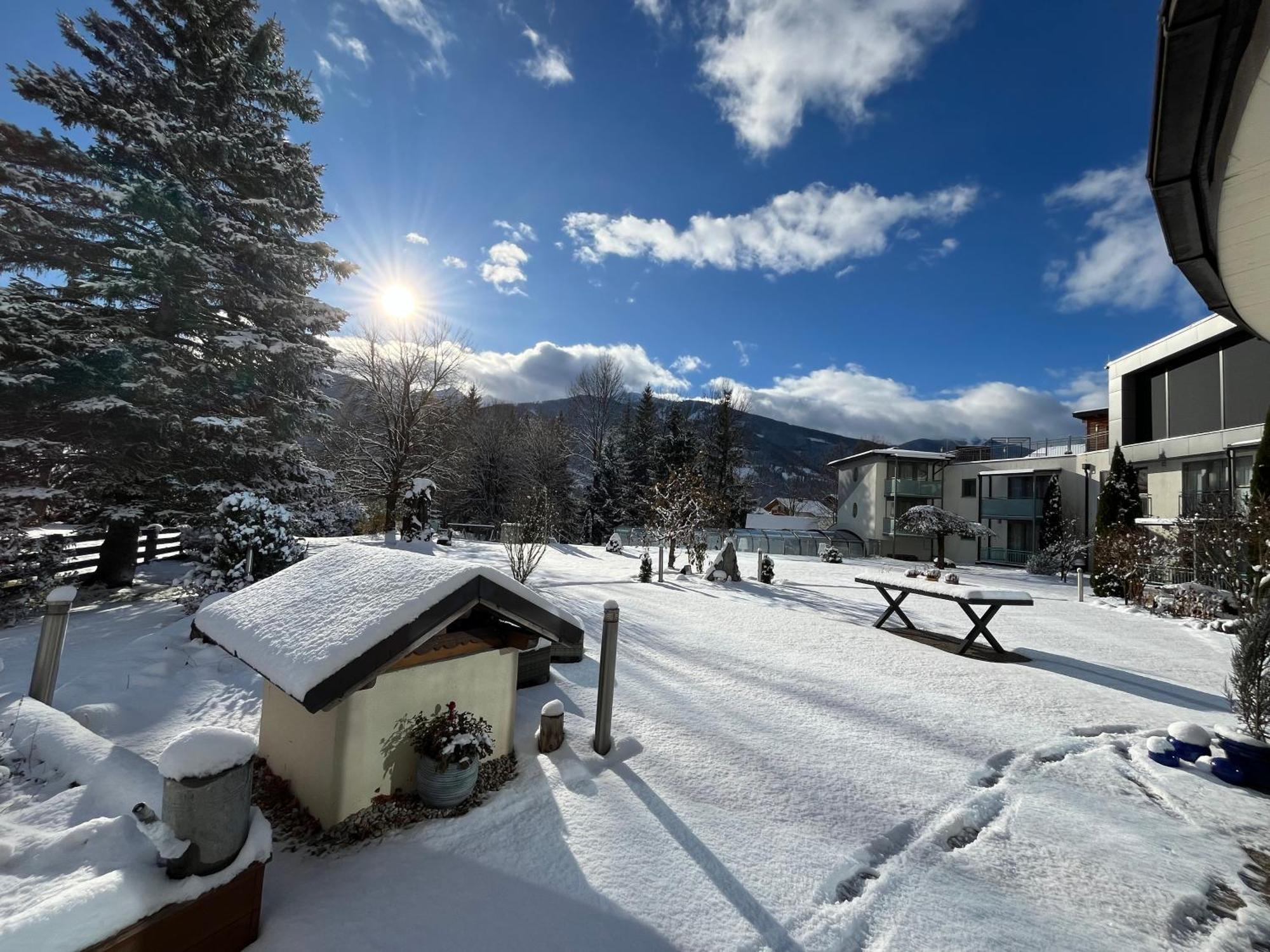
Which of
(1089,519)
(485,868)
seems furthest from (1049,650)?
(1089,519)

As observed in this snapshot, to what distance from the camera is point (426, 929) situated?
2.42 meters

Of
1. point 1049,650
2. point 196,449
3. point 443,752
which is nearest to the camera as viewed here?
point 443,752

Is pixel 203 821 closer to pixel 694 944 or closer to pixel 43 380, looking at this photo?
pixel 694 944

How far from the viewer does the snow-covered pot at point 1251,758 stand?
404cm

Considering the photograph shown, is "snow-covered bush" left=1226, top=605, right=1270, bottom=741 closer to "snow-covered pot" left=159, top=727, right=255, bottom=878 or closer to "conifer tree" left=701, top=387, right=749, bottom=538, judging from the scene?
"snow-covered pot" left=159, top=727, right=255, bottom=878

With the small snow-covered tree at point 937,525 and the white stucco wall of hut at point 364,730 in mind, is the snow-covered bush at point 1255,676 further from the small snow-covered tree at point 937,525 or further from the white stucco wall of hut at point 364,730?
the small snow-covered tree at point 937,525

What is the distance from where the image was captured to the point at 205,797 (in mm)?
2033

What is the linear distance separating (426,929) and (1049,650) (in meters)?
10.00

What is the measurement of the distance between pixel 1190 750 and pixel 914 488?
1005 inches

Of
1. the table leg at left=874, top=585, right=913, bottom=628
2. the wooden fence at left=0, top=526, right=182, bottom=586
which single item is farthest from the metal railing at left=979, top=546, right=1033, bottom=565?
the wooden fence at left=0, top=526, right=182, bottom=586

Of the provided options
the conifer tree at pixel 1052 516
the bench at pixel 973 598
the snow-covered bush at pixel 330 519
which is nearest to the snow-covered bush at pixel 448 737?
the bench at pixel 973 598

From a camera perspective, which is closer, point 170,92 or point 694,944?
point 694,944

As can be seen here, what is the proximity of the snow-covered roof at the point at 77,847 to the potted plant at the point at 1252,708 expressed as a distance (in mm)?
7004

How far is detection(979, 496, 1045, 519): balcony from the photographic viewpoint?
24.6 meters
